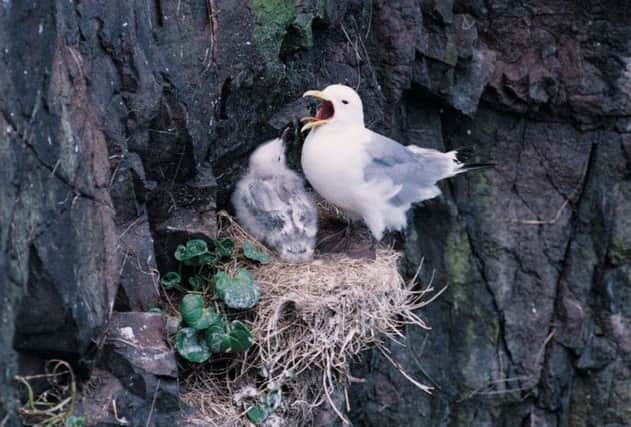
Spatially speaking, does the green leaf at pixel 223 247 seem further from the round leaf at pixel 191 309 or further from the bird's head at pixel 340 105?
the bird's head at pixel 340 105

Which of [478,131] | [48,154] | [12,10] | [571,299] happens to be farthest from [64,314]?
[571,299]

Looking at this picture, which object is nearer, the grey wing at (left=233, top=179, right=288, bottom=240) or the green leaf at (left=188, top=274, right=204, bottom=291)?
the green leaf at (left=188, top=274, right=204, bottom=291)

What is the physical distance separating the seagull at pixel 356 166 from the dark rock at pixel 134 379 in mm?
1047

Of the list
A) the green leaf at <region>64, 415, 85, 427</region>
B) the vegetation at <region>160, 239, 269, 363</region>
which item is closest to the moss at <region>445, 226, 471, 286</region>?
the vegetation at <region>160, 239, 269, 363</region>

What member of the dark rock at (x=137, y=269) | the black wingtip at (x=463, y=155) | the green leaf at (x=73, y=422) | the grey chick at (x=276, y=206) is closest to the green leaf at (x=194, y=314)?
the dark rock at (x=137, y=269)

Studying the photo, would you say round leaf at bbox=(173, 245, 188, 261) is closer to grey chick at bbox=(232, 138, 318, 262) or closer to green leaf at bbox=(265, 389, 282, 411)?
grey chick at bbox=(232, 138, 318, 262)

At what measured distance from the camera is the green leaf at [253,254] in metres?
3.78

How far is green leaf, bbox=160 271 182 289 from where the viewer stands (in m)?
3.58

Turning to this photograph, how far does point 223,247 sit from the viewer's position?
375 cm

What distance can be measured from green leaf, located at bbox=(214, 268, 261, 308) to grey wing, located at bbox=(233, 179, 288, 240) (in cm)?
38

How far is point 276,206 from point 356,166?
0.37 metres

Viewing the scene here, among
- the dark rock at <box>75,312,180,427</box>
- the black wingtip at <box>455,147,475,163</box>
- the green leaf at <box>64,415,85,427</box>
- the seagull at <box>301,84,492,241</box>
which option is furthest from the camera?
the black wingtip at <box>455,147,475,163</box>

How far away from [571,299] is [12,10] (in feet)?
12.8

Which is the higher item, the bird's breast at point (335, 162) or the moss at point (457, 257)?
the bird's breast at point (335, 162)
